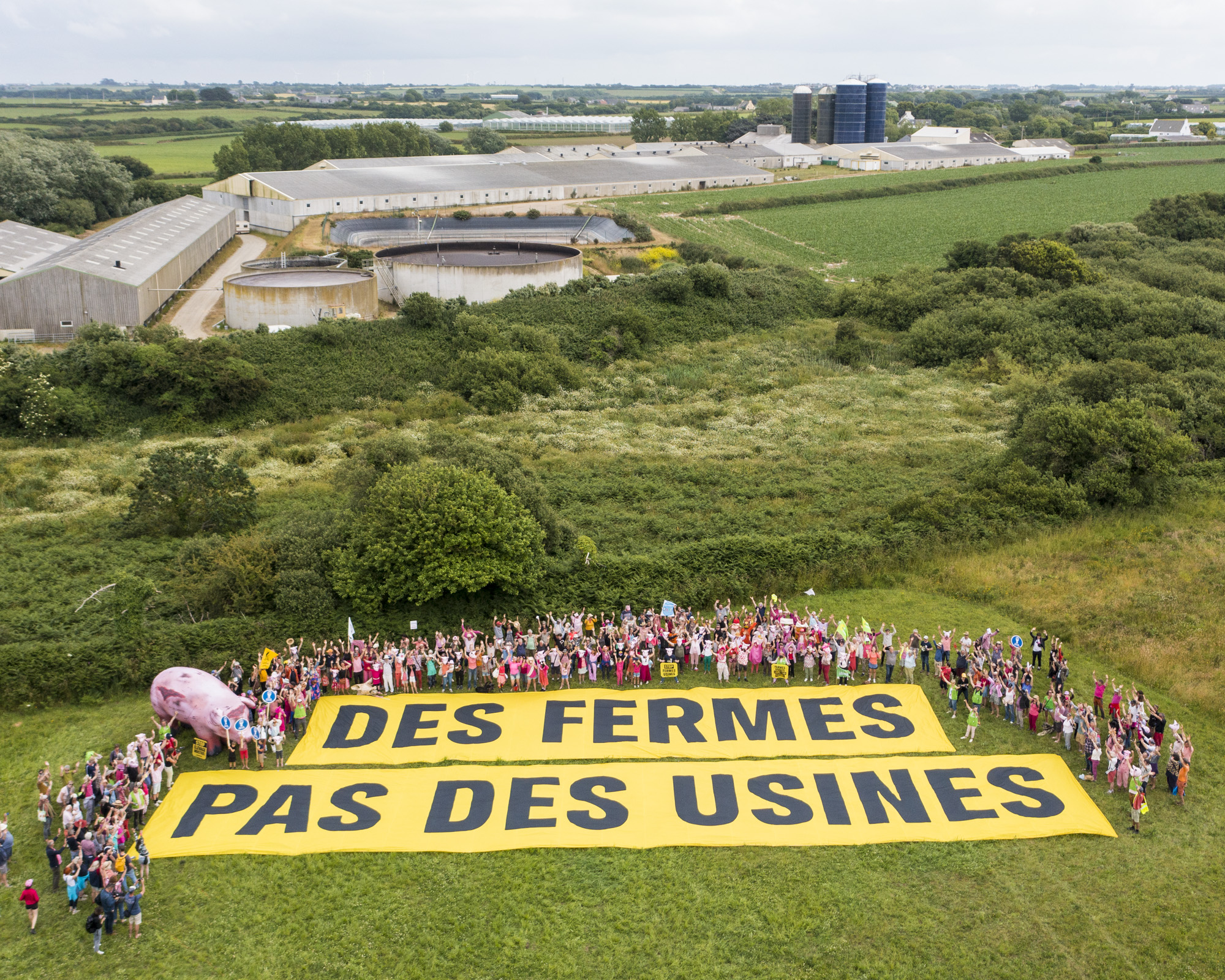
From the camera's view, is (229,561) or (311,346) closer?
(229,561)

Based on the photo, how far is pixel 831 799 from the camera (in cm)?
1975

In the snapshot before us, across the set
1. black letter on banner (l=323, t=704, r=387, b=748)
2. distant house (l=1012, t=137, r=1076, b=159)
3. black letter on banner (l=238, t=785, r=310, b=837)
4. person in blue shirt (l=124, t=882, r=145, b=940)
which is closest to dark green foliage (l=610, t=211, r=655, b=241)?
black letter on banner (l=323, t=704, r=387, b=748)

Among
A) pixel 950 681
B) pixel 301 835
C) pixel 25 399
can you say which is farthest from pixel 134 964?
pixel 25 399

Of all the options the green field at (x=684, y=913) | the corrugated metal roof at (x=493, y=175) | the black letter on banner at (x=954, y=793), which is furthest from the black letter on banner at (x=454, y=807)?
the corrugated metal roof at (x=493, y=175)

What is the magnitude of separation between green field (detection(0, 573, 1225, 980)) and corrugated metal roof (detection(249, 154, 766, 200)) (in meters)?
77.6

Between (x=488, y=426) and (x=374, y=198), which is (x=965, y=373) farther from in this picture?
(x=374, y=198)

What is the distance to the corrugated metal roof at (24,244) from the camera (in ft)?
206

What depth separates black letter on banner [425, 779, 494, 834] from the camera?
62.5 feet

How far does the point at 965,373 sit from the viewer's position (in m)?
54.6

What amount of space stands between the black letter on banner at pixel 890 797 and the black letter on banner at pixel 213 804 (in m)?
12.3

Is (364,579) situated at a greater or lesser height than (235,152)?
lesser

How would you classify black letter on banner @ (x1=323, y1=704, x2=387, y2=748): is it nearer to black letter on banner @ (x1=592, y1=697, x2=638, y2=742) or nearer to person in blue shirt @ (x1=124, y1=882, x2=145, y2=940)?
black letter on banner @ (x1=592, y1=697, x2=638, y2=742)

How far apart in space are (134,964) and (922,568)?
23.1 meters

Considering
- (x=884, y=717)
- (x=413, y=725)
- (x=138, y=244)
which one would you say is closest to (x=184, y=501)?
(x=413, y=725)
